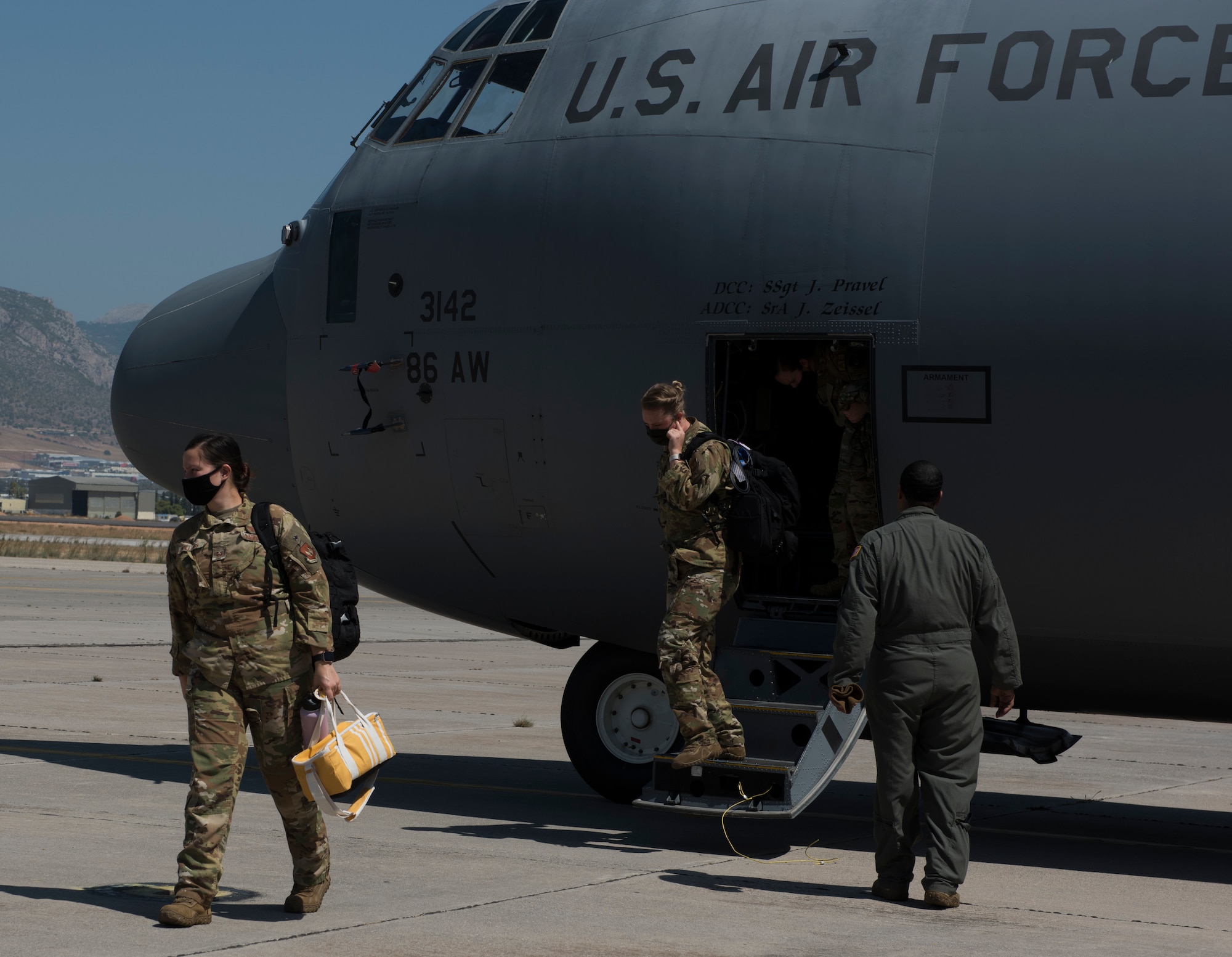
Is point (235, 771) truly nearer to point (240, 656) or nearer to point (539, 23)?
point (240, 656)

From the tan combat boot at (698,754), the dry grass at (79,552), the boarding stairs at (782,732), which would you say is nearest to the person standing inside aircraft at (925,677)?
the boarding stairs at (782,732)

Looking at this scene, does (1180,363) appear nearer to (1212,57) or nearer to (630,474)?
(1212,57)

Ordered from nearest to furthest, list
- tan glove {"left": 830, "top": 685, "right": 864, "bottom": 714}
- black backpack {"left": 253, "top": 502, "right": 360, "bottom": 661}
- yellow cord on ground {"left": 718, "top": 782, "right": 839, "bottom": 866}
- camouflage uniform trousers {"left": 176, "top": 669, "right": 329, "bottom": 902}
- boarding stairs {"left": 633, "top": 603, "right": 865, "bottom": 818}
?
camouflage uniform trousers {"left": 176, "top": 669, "right": 329, "bottom": 902} → tan glove {"left": 830, "top": 685, "right": 864, "bottom": 714} → black backpack {"left": 253, "top": 502, "right": 360, "bottom": 661} → boarding stairs {"left": 633, "top": 603, "right": 865, "bottom": 818} → yellow cord on ground {"left": 718, "top": 782, "right": 839, "bottom": 866}

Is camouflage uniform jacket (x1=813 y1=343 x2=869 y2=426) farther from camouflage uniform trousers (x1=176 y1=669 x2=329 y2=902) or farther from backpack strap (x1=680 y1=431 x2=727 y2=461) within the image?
camouflage uniform trousers (x1=176 y1=669 x2=329 y2=902)

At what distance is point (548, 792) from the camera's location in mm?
11125

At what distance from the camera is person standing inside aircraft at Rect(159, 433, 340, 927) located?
22.6ft

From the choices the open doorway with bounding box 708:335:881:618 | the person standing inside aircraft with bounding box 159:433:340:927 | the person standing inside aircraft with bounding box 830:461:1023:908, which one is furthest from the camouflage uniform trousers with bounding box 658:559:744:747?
the person standing inside aircraft with bounding box 159:433:340:927

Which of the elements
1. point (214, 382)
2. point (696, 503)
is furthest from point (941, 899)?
point (214, 382)

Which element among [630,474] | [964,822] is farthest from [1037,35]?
[964,822]

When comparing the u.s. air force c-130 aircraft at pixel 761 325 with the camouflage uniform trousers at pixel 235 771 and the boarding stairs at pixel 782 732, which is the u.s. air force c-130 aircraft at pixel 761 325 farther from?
the camouflage uniform trousers at pixel 235 771

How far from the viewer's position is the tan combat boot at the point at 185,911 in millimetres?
6727

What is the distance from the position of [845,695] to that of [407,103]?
228 inches

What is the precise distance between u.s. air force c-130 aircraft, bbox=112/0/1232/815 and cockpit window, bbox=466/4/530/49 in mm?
27

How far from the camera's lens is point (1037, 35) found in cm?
869
